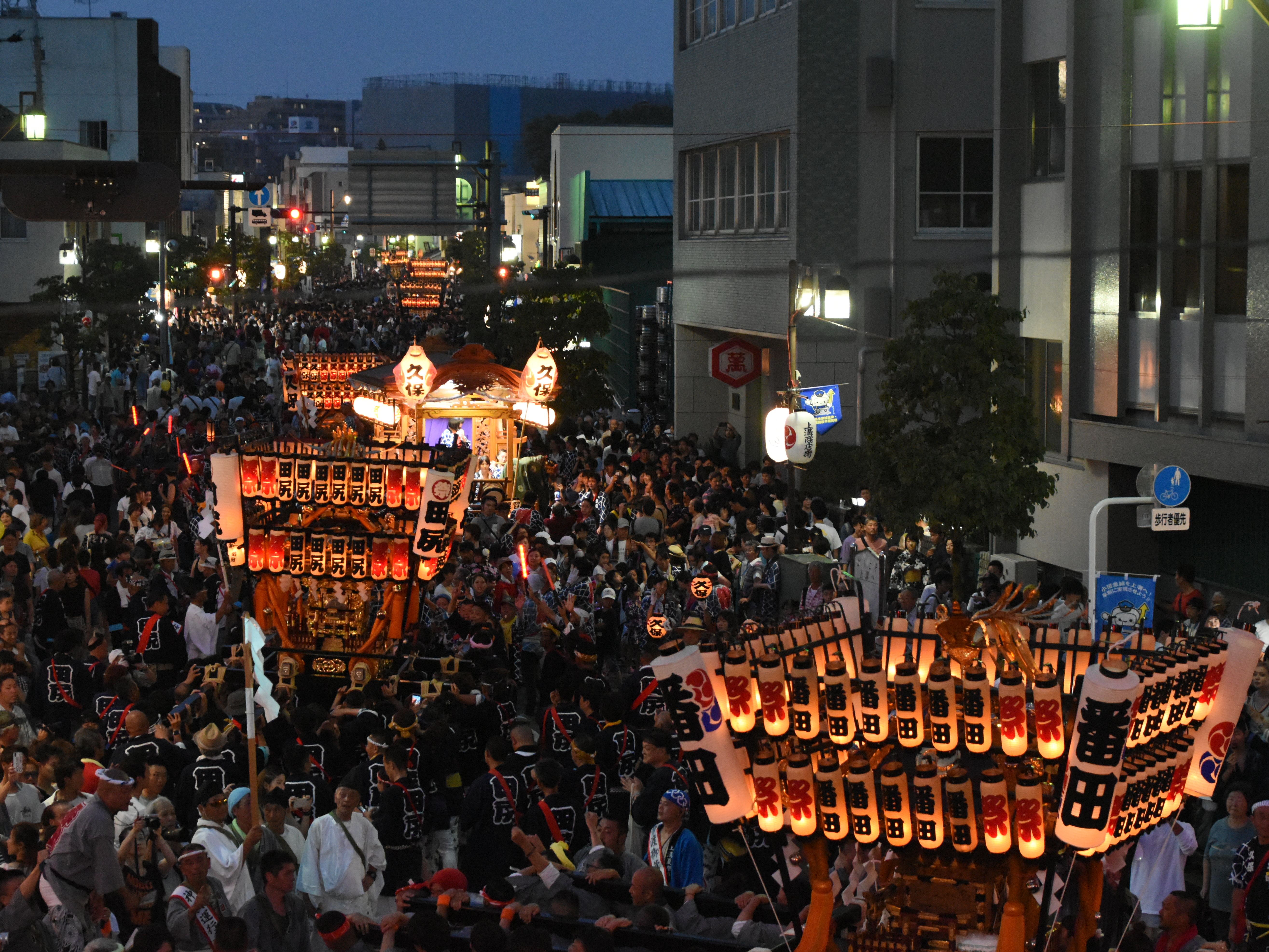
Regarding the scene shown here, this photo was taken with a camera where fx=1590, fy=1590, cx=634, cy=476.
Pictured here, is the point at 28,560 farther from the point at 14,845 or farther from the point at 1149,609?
the point at 1149,609

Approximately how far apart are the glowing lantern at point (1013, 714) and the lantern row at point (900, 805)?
0.20m

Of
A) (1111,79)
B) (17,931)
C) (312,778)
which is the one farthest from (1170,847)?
(1111,79)

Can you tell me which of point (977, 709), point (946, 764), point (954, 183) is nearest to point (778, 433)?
point (954, 183)

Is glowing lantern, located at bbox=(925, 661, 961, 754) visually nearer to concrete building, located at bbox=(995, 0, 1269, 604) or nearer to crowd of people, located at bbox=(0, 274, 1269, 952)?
crowd of people, located at bbox=(0, 274, 1269, 952)

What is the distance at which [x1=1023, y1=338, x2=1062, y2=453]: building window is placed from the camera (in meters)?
19.7

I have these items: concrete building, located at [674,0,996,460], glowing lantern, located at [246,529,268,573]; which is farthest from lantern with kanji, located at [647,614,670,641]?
concrete building, located at [674,0,996,460]

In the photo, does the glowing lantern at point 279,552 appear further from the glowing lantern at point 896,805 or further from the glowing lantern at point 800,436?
the glowing lantern at point 896,805

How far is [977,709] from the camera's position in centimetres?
735

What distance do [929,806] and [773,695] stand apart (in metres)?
0.86

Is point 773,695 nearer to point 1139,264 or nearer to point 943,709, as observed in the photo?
point 943,709

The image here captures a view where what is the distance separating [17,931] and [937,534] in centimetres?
1068

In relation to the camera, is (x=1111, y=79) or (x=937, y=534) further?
(x=1111, y=79)

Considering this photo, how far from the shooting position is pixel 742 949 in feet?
25.9

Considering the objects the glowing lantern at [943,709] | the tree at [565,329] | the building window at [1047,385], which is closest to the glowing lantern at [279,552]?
the building window at [1047,385]
